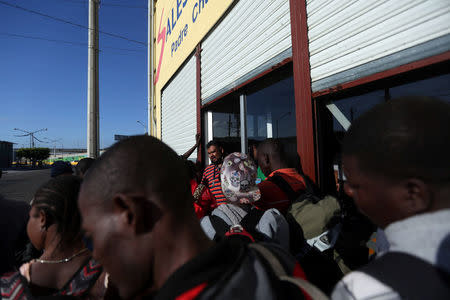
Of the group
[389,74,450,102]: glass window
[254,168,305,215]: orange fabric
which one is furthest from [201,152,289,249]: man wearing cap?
[389,74,450,102]: glass window

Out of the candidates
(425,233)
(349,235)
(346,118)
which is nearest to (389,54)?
(346,118)

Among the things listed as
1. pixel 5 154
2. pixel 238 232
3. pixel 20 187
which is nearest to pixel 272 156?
pixel 238 232

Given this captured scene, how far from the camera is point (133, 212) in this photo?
2.47ft

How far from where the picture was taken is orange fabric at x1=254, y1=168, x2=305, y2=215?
206cm

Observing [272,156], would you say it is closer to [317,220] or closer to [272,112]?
[317,220]

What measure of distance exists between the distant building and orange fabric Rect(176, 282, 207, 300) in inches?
2128

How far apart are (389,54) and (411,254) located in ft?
5.79

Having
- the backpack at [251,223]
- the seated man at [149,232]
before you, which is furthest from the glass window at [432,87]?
the seated man at [149,232]

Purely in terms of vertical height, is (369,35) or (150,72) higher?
(150,72)

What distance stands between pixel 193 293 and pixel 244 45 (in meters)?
3.83

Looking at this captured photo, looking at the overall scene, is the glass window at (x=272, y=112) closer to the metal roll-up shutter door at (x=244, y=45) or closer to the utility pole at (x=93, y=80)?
the metal roll-up shutter door at (x=244, y=45)

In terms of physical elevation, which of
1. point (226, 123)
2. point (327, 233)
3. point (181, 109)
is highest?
point (181, 109)

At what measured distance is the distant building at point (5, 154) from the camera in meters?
40.6

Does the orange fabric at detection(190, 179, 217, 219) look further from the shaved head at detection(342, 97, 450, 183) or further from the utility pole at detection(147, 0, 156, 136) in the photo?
the utility pole at detection(147, 0, 156, 136)
